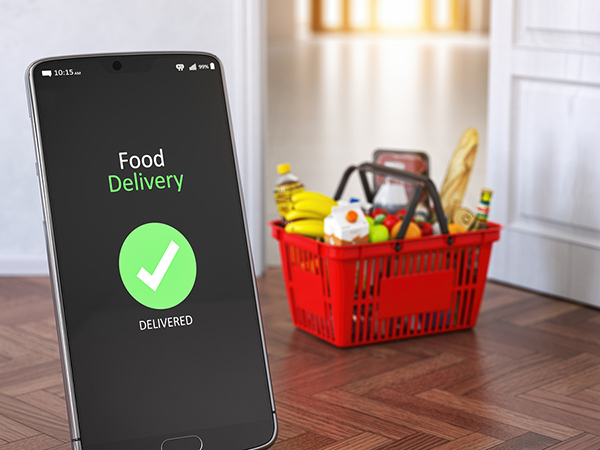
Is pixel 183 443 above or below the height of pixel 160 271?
below

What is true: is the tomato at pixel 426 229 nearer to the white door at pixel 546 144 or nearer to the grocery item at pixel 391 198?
the grocery item at pixel 391 198

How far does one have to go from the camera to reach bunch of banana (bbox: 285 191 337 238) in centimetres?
199

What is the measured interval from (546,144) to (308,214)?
0.86 meters

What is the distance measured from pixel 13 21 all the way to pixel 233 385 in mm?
1678

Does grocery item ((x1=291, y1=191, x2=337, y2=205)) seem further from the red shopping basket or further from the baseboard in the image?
the baseboard

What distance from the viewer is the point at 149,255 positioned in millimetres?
1323

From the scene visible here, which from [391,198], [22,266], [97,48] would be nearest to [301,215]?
[391,198]

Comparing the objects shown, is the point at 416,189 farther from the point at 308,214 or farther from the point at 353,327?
the point at 353,327

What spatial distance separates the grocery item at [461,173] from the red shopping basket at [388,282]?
0.56 ft

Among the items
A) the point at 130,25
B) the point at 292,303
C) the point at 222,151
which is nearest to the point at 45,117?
the point at 222,151

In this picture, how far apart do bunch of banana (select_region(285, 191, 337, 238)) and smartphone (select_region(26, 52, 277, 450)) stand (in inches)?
23.9

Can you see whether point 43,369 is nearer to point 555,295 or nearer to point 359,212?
point 359,212

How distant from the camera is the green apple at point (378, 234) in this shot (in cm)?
195

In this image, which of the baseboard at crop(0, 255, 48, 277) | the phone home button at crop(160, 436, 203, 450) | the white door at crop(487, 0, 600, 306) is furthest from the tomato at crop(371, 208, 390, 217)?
the baseboard at crop(0, 255, 48, 277)
